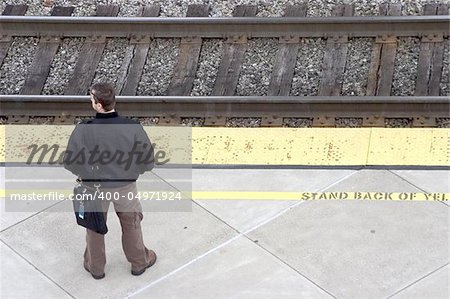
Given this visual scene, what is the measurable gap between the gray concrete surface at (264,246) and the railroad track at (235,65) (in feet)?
3.15

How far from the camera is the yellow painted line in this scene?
8586 mm

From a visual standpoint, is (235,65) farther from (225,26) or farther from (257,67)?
(225,26)

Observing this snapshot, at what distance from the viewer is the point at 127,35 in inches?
422

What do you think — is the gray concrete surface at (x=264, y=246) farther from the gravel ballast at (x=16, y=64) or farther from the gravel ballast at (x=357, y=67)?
the gravel ballast at (x=16, y=64)

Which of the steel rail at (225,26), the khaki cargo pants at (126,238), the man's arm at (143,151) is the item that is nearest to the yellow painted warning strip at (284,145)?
the steel rail at (225,26)

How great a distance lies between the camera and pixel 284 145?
933 cm

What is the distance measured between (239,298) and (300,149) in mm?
2143

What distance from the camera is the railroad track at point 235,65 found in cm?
973

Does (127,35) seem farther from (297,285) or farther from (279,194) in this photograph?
(297,285)

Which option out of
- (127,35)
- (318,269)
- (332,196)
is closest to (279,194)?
(332,196)

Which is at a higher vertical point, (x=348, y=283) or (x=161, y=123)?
(x=161, y=123)

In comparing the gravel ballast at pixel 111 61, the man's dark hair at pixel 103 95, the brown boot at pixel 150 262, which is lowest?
the brown boot at pixel 150 262

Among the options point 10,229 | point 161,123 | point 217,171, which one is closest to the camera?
point 10,229

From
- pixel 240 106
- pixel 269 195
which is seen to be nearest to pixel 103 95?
pixel 269 195
